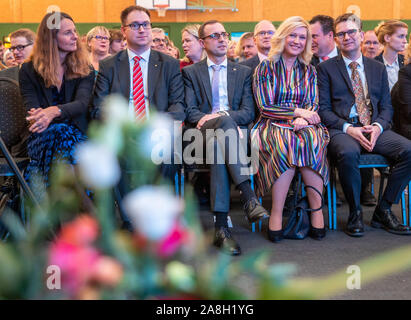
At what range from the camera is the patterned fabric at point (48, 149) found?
9.07 ft

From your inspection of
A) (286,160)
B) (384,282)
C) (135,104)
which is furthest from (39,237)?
(135,104)

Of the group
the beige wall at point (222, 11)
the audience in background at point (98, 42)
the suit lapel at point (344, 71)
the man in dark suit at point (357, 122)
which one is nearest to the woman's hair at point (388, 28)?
the man in dark suit at point (357, 122)

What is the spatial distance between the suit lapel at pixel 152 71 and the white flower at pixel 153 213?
9.32ft

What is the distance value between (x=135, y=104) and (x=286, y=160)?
104 centimetres

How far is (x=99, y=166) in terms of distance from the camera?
374 millimetres

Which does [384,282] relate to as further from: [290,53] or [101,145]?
[101,145]

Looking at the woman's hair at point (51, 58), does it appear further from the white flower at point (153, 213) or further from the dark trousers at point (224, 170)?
the white flower at point (153, 213)

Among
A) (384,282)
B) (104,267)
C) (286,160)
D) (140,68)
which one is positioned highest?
(140,68)

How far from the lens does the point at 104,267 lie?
1.30ft

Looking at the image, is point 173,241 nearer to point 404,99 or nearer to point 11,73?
point 404,99

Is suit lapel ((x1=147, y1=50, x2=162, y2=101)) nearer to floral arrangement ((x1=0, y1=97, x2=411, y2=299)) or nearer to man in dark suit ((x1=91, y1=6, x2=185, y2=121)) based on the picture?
man in dark suit ((x1=91, y1=6, x2=185, y2=121))

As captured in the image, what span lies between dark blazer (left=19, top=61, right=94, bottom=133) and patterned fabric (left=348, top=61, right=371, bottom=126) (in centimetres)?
174

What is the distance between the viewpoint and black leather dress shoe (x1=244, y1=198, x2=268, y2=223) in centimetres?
271

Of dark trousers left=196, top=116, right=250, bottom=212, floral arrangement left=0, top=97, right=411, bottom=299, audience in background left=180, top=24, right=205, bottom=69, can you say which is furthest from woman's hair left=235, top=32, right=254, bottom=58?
floral arrangement left=0, top=97, right=411, bottom=299
